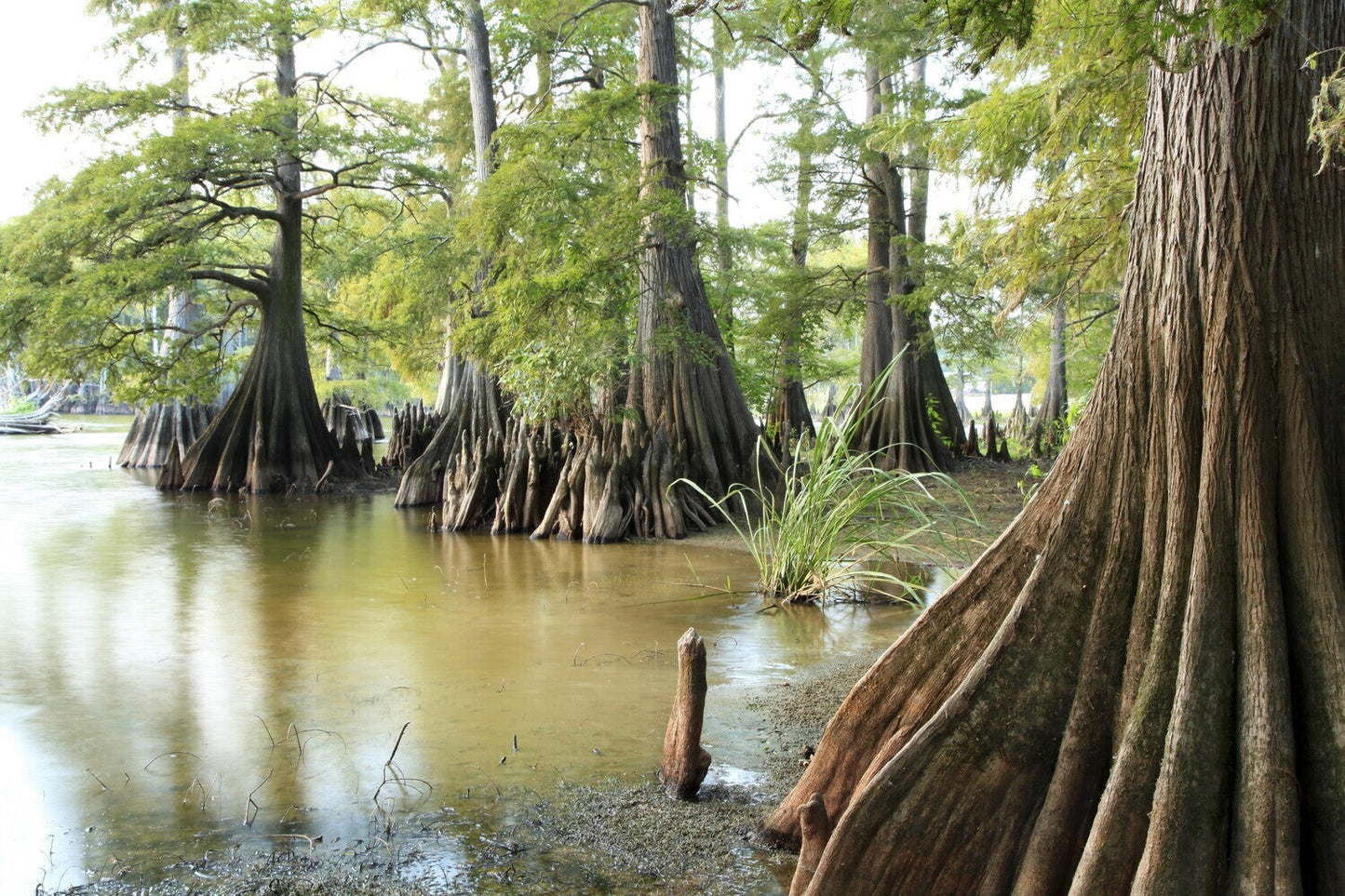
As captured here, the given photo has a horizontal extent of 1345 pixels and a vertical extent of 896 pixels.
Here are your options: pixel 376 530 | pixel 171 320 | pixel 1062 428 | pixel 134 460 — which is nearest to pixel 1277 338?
pixel 376 530

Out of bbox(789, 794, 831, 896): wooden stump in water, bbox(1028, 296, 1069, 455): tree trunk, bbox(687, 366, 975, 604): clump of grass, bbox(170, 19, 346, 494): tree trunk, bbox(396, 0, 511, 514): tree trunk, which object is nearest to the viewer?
bbox(789, 794, 831, 896): wooden stump in water

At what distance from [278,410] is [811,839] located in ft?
43.7

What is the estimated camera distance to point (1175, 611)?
259 centimetres

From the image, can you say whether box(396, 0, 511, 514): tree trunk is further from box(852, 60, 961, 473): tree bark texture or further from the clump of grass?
box(852, 60, 961, 473): tree bark texture

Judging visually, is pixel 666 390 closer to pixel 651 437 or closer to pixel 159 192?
pixel 651 437

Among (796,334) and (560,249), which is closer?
(560,249)

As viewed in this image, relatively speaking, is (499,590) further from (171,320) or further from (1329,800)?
(171,320)

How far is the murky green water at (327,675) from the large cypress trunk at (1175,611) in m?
1.26

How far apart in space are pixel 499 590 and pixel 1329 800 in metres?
5.51

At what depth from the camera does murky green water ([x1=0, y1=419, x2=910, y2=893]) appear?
3.39m

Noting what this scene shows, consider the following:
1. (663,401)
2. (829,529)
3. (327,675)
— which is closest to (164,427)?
(663,401)

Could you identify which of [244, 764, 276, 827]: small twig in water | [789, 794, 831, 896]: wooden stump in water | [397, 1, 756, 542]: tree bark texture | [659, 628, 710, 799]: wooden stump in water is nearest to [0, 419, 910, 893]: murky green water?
[244, 764, 276, 827]: small twig in water

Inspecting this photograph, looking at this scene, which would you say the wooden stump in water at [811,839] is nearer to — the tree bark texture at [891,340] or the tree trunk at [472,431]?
the tree trunk at [472,431]

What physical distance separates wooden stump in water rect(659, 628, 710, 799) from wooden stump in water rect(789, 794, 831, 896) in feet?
2.73
